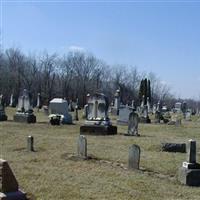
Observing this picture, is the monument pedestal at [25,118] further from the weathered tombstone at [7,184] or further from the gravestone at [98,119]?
the weathered tombstone at [7,184]

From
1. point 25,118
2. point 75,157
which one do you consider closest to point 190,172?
point 75,157

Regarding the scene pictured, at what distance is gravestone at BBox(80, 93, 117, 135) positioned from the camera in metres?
21.1

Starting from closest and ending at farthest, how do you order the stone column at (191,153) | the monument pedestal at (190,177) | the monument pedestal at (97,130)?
the monument pedestal at (190,177) → the stone column at (191,153) → the monument pedestal at (97,130)

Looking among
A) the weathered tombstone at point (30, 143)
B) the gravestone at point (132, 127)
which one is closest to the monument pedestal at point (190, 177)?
the weathered tombstone at point (30, 143)

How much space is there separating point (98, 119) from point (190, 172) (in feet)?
39.2

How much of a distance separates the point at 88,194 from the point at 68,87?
8238cm

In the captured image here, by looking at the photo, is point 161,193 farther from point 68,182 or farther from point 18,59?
point 18,59

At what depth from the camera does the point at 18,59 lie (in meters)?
91.7

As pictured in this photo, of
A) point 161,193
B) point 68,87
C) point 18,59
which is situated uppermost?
point 18,59

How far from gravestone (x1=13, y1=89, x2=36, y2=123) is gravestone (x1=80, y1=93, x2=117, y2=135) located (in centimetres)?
646

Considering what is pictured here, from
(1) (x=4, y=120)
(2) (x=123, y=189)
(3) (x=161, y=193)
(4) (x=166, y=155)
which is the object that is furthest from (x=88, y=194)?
(1) (x=4, y=120)

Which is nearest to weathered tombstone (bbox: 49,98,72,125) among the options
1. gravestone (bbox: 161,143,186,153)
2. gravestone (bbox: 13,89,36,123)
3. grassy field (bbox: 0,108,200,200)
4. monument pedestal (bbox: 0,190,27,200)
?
gravestone (bbox: 13,89,36,123)

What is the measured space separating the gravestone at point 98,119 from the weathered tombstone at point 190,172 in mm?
10790

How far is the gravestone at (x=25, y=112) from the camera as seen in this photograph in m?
27.7
